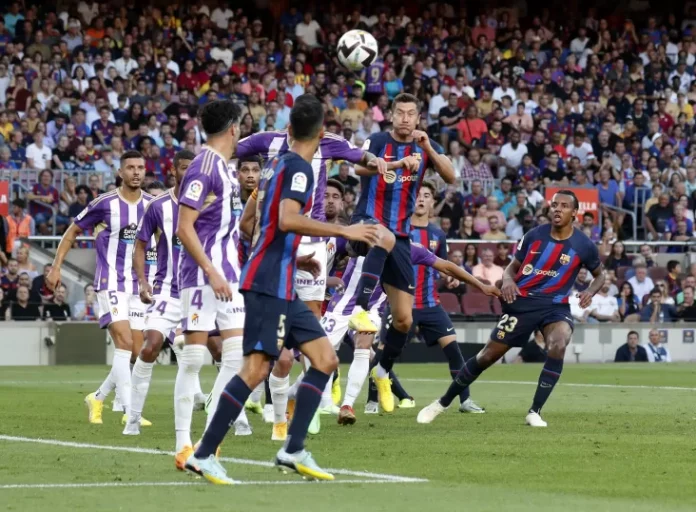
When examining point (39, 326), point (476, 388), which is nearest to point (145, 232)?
point (476, 388)

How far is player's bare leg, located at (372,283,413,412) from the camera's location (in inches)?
503

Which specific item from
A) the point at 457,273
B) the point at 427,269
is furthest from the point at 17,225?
the point at 457,273

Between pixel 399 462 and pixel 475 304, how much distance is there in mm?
17354

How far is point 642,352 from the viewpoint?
86.9 ft

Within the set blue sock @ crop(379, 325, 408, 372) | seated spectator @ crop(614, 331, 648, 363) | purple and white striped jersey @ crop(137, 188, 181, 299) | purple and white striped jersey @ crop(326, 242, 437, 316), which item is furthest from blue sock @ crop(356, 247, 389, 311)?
seated spectator @ crop(614, 331, 648, 363)

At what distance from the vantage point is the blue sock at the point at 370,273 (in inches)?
488

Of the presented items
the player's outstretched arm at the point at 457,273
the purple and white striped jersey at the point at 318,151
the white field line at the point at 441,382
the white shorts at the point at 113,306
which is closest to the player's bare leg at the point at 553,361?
the player's outstretched arm at the point at 457,273

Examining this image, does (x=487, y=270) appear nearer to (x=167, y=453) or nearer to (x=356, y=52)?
(x=356, y=52)

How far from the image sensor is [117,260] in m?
13.2

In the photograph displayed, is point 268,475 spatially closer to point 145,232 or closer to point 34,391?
point 145,232

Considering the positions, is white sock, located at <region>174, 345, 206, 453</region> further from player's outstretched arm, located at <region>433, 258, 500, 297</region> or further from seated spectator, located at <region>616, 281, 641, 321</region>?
seated spectator, located at <region>616, 281, 641, 321</region>

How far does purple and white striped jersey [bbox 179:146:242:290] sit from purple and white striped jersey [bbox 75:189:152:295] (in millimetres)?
3927

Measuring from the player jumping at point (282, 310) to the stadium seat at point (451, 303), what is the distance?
17.9 m

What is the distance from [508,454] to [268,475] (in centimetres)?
212
